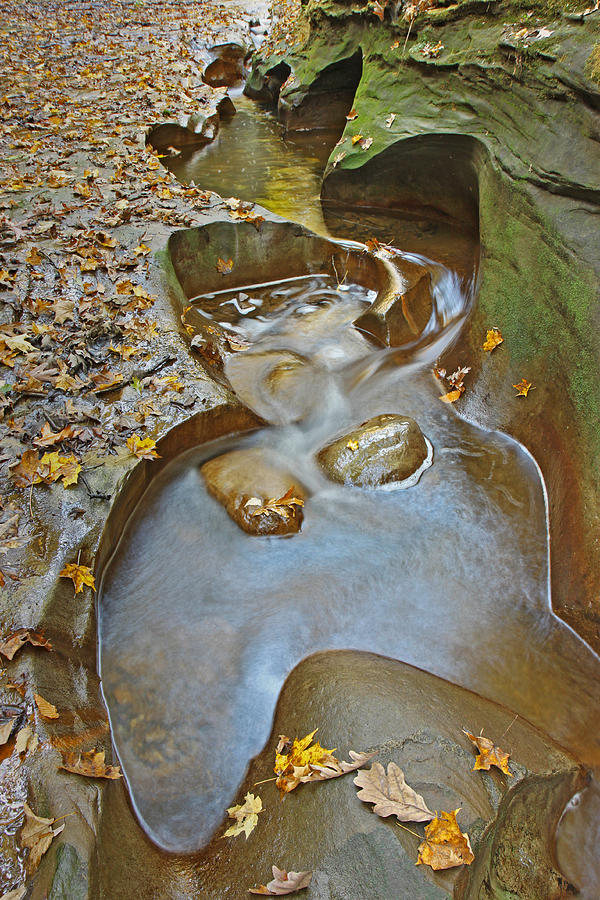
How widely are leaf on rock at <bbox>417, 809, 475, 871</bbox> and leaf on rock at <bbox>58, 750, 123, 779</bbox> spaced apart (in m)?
1.42

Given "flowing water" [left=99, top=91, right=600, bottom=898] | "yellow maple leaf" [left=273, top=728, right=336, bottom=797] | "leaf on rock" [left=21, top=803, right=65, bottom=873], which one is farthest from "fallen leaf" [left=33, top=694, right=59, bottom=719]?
"yellow maple leaf" [left=273, top=728, right=336, bottom=797]

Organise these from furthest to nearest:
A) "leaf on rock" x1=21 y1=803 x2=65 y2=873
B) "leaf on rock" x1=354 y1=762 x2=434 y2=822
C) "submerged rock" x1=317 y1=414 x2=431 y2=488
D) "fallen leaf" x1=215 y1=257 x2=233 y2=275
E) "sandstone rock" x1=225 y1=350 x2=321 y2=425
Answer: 1. "fallen leaf" x1=215 y1=257 x2=233 y2=275
2. "sandstone rock" x1=225 y1=350 x2=321 y2=425
3. "submerged rock" x1=317 y1=414 x2=431 y2=488
4. "leaf on rock" x1=354 y1=762 x2=434 y2=822
5. "leaf on rock" x1=21 y1=803 x2=65 y2=873

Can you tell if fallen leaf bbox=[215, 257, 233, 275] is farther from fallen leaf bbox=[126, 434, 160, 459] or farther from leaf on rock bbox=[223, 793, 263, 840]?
leaf on rock bbox=[223, 793, 263, 840]

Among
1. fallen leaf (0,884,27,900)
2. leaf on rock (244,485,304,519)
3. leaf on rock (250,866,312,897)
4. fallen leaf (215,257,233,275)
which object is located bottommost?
leaf on rock (250,866,312,897)

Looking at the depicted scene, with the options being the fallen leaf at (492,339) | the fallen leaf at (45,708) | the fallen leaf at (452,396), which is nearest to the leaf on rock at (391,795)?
the fallen leaf at (45,708)

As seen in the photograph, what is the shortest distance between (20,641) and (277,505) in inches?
77.3

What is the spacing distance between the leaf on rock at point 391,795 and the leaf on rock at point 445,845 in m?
0.05

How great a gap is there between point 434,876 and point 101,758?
155 centimetres

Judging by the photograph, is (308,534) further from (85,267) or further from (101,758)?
(85,267)

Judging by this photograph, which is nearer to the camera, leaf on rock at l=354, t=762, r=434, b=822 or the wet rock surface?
the wet rock surface

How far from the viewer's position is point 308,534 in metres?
4.21

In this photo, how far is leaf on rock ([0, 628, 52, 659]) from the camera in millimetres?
2730

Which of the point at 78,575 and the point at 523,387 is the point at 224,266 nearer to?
the point at 523,387

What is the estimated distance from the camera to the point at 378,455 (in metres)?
4.63
